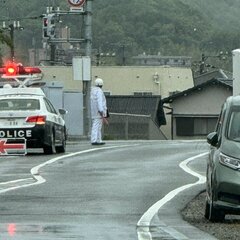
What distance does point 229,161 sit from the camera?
35.2 ft

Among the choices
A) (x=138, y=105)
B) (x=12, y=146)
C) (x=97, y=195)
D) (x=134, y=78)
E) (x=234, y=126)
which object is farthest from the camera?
(x=134, y=78)

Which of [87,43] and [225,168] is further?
[87,43]

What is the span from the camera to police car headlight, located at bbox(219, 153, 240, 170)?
34.8ft

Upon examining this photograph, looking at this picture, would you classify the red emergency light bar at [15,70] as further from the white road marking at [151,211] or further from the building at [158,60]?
the building at [158,60]

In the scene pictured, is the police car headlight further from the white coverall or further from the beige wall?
the beige wall

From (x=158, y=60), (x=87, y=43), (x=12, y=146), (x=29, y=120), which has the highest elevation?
(x=87, y=43)

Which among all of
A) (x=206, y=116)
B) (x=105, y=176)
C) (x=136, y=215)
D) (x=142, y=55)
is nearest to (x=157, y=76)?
(x=206, y=116)

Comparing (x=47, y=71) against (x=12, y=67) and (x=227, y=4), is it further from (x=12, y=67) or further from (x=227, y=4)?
(x=12, y=67)

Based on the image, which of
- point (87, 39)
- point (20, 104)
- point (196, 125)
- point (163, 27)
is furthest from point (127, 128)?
point (163, 27)

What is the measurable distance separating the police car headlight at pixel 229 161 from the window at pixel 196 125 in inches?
1848

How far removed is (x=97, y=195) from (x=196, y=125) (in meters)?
45.4

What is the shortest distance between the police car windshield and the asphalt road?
3.88 feet

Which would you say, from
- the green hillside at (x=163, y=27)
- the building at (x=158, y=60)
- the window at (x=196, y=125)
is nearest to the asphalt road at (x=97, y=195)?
the window at (x=196, y=125)

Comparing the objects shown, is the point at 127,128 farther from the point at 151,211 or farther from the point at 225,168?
the point at 225,168
